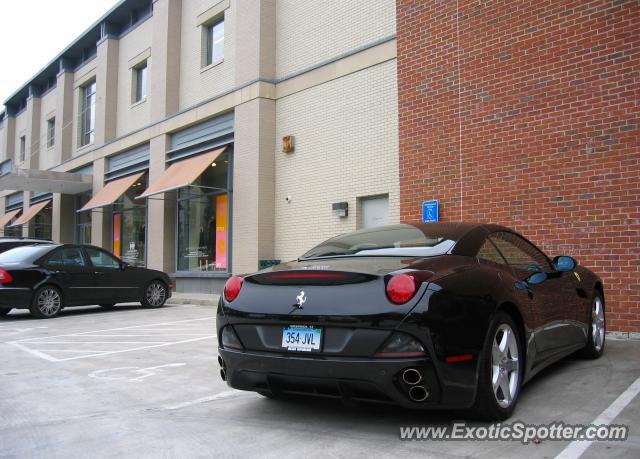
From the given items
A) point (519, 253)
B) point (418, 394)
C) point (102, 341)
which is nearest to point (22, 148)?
point (102, 341)

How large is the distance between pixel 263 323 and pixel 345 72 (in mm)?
10017

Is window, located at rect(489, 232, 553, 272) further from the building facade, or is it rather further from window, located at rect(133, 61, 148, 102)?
window, located at rect(133, 61, 148, 102)

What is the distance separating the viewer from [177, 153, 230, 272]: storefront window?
16.2 m

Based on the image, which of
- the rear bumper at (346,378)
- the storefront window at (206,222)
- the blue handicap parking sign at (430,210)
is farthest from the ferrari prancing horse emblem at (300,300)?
the storefront window at (206,222)

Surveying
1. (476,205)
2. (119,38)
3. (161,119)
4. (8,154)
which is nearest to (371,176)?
(476,205)

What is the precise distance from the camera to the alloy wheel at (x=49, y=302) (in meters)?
11.2

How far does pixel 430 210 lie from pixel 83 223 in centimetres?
2141

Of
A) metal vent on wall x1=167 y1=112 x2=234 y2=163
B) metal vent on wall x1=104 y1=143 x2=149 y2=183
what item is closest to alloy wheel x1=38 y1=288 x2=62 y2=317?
metal vent on wall x1=167 y1=112 x2=234 y2=163

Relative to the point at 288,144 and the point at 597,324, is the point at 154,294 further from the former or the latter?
the point at 597,324

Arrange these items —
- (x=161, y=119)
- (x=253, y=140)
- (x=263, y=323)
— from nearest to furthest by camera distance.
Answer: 1. (x=263, y=323)
2. (x=253, y=140)
3. (x=161, y=119)

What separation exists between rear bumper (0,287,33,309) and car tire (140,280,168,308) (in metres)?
2.58

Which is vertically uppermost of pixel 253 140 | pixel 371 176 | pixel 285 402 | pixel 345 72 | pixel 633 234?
pixel 345 72

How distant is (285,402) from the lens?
4.41m

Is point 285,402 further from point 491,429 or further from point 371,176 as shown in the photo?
point 371,176
